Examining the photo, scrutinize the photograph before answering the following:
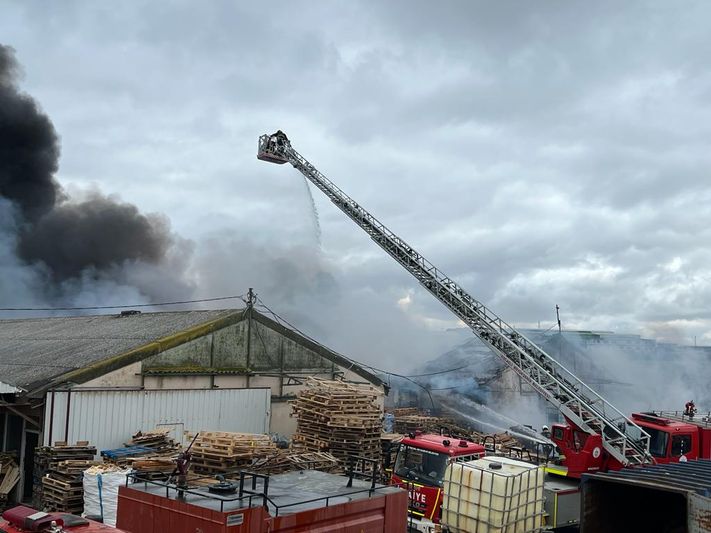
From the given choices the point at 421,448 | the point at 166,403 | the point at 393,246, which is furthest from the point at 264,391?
the point at 421,448

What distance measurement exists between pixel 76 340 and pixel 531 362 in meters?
17.0

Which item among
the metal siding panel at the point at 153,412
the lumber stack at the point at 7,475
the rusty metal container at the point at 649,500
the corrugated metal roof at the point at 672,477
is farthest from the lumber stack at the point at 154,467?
the corrugated metal roof at the point at 672,477

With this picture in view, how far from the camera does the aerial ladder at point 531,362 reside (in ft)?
61.5

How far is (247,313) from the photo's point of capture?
78.7 ft

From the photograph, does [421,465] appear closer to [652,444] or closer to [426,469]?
[426,469]

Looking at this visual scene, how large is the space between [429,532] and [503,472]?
2.01m

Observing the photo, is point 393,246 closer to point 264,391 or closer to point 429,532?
point 264,391

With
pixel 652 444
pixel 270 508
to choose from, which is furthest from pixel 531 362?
pixel 270 508

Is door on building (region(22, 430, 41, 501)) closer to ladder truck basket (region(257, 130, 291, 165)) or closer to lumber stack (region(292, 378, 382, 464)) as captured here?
lumber stack (region(292, 378, 382, 464))

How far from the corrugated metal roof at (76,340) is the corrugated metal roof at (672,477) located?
1551cm

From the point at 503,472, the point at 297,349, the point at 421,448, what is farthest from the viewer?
the point at 297,349

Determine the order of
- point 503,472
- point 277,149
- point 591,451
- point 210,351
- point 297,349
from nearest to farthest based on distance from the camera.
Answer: point 503,472, point 591,451, point 210,351, point 297,349, point 277,149

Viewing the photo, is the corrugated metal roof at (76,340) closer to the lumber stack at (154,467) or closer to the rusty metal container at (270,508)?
the lumber stack at (154,467)

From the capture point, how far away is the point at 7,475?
19.6 m
